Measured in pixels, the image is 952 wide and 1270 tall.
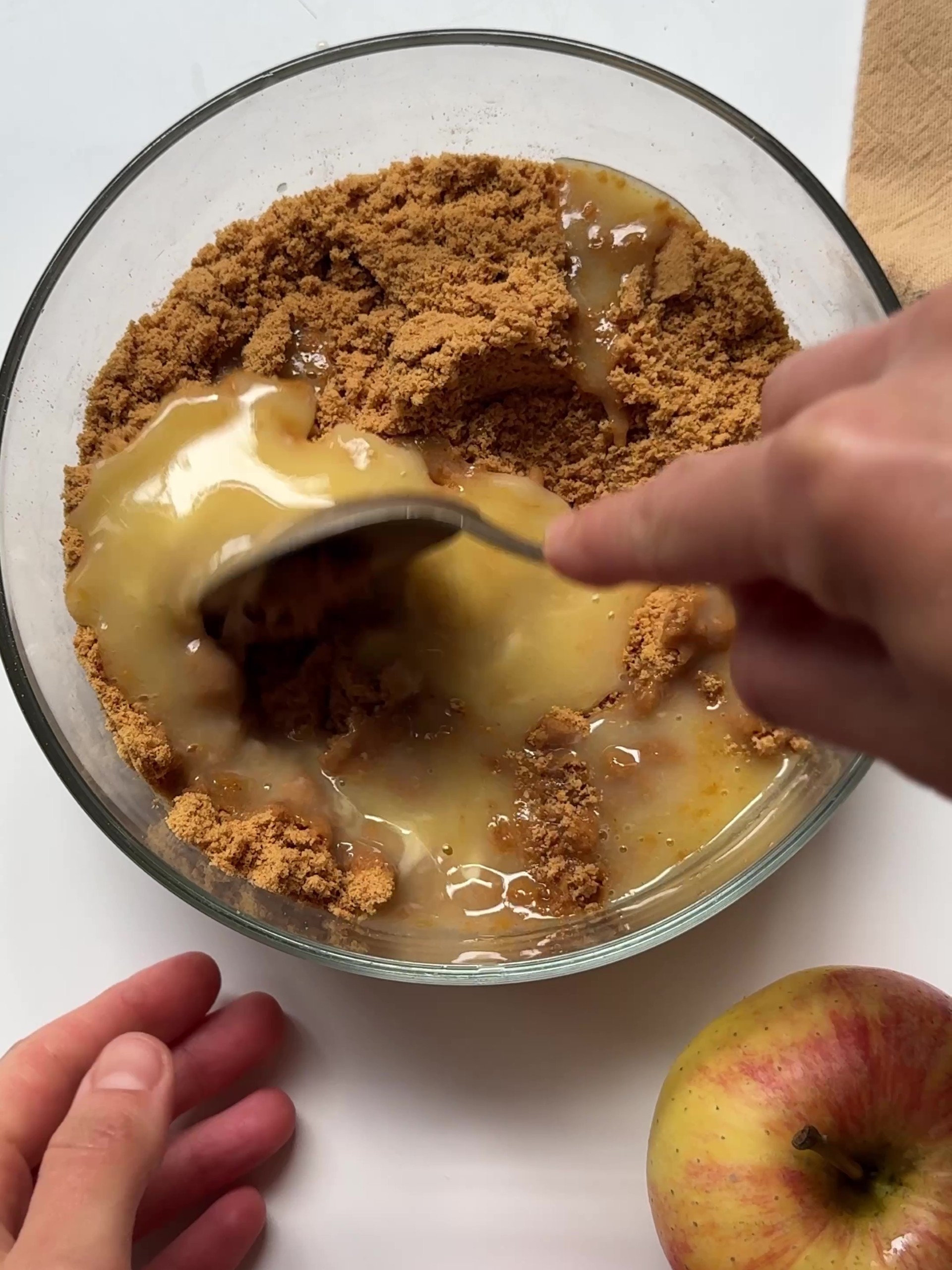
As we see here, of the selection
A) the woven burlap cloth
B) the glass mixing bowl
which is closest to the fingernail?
the glass mixing bowl

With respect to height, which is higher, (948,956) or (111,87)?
(111,87)

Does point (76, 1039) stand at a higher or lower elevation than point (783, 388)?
lower

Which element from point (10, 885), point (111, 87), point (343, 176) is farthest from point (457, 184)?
point (10, 885)

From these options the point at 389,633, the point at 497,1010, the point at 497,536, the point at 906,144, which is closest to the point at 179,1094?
the point at 497,1010

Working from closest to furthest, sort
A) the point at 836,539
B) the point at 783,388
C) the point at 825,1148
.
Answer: the point at 836,539, the point at 783,388, the point at 825,1148

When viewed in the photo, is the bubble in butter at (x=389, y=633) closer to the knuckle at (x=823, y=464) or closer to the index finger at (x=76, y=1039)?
the index finger at (x=76, y=1039)

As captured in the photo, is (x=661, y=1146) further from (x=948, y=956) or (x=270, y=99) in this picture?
(x=270, y=99)

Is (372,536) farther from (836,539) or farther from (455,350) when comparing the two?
(836,539)
